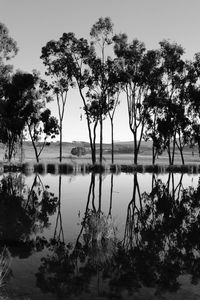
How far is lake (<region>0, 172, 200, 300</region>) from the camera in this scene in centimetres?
1061

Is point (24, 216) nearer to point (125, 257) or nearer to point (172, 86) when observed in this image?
point (125, 257)

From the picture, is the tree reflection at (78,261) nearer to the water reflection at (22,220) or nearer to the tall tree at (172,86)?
the water reflection at (22,220)

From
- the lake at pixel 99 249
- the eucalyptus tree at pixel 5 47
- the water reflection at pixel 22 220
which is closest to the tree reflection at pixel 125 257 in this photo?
the lake at pixel 99 249

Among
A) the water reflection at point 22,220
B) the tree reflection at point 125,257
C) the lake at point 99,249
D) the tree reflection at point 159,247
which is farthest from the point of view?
the water reflection at point 22,220

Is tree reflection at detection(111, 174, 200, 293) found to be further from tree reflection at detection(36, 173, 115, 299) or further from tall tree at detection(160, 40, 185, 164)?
tall tree at detection(160, 40, 185, 164)

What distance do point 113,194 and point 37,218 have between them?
12.6m

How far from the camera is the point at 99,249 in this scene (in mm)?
14578

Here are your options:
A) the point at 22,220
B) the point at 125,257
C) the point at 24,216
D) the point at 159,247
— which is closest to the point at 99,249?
the point at 125,257

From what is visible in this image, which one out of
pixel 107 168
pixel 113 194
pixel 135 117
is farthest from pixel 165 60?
pixel 113 194

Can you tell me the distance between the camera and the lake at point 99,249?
1061cm

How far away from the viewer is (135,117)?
234ft

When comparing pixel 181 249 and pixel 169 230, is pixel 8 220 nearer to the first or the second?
pixel 169 230

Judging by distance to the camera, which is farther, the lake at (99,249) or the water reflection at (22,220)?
the water reflection at (22,220)

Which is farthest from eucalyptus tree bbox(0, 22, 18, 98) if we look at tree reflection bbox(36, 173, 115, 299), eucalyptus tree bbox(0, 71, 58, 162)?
tree reflection bbox(36, 173, 115, 299)
